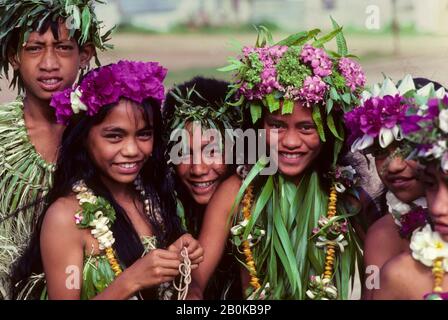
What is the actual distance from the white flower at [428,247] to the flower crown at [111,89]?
1148 millimetres

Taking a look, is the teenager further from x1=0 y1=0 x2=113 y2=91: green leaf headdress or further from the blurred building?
the blurred building

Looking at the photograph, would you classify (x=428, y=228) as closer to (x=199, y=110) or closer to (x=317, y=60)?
(x=317, y=60)

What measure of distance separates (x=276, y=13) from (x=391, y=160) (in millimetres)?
4962

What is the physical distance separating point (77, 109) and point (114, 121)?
0.16 metres

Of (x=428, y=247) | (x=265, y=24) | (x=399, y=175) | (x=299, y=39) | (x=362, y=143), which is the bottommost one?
(x=428, y=247)

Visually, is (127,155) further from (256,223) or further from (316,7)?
(316,7)

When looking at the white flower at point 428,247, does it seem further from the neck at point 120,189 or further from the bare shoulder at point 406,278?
the neck at point 120,189

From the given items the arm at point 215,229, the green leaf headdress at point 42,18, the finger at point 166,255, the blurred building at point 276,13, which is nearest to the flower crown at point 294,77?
the arm at point 215,229

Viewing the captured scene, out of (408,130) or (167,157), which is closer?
(408,130)

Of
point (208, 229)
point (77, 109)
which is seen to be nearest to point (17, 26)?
point (77, 109)

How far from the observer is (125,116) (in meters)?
3.75

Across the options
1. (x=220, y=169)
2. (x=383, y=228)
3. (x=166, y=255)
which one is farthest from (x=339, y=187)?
(x=166, y=255)

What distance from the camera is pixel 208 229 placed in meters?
3.92

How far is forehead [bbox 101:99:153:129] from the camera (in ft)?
12.3
